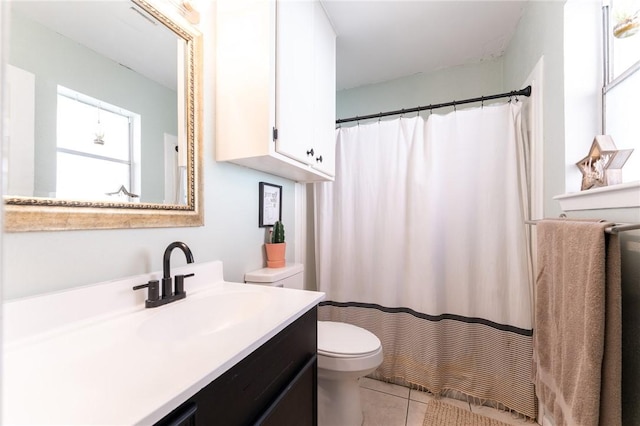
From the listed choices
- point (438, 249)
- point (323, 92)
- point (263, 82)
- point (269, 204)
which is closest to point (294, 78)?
point (263, 82)

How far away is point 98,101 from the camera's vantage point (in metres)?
0.85

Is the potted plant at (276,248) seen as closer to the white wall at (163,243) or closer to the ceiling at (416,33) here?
the white wall at (163,243)

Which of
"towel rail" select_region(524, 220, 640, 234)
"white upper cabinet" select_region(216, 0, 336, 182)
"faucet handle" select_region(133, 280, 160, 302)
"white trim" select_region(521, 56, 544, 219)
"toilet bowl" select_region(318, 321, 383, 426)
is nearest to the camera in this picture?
"towel rail" select_region(524, 220, 640, 234)

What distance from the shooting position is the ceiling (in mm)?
1553

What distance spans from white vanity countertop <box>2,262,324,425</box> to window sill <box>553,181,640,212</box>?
99cm

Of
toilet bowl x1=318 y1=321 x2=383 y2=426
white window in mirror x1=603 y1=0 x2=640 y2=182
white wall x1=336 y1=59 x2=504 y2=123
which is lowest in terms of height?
toilet bowl x1=318 y1=321 x2=383 y2=426

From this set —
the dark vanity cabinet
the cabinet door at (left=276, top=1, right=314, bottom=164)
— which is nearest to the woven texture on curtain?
the cabinet door at (left=276, top=1, right=314, bottom=164)

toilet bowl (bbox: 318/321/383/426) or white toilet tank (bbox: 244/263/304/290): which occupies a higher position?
white toilet tank (bbox: 244/263/304/290)

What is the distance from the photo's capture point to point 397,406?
1579 millimetres

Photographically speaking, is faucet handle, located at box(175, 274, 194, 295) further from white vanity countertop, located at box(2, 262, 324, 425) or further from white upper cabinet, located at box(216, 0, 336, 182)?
white upper cabinet, located at box(216, 0, 336, 182)

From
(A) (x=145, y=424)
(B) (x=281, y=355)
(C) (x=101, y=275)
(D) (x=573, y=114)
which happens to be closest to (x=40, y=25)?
(C) (x=101, y=275)

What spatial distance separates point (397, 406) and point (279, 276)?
1057mm

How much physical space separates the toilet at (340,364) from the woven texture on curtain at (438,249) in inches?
18.5

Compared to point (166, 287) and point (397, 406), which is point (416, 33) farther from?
point (397, 406)
